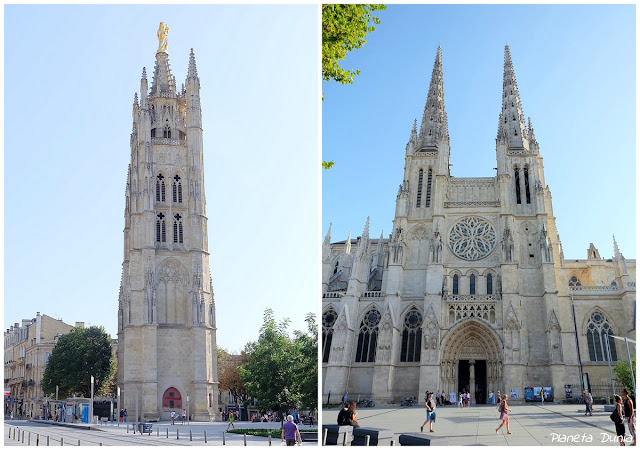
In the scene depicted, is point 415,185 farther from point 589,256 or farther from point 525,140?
point 589,256

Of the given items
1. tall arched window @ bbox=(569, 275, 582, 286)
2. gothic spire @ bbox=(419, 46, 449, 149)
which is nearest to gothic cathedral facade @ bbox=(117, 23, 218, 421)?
gothic spire @ bbox=(419, 46, 449, 149)

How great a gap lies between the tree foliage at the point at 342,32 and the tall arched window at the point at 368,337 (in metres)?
26.9

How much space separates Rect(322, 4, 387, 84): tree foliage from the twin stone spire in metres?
30.1

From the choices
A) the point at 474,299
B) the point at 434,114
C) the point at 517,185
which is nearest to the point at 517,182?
the point at 517,185

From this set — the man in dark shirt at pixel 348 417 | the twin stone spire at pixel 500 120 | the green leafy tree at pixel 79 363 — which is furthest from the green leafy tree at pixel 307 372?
the green leafy tree at pixel 79 363

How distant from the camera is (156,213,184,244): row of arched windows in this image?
4344 cm

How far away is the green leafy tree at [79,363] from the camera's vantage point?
43.2 metres

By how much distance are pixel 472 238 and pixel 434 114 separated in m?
12.0

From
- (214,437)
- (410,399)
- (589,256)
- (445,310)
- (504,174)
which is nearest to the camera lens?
(214,437)

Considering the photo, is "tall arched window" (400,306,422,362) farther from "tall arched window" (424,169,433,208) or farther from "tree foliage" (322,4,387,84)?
"tree foliage" (322,4,387,84)

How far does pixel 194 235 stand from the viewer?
43.1 metres

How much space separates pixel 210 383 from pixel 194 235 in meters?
9.78

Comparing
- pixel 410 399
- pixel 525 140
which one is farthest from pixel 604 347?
pixel 525 140

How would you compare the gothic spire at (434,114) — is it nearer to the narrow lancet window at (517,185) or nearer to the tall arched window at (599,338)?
the narrow lancet window at (517,185)
